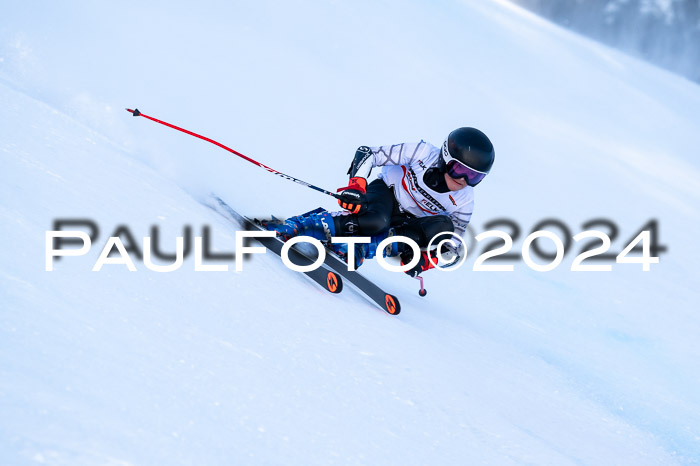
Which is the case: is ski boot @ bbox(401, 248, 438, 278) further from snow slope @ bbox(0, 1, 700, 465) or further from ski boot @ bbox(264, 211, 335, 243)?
ski boot @ bbox(264, 211, 335, 243)

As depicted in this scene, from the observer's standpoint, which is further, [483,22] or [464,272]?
[483,22]

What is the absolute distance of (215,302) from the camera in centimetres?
255

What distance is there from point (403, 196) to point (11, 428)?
3029 millimetres

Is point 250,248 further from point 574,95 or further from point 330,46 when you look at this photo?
point 574,95

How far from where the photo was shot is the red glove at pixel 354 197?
3.78 meters

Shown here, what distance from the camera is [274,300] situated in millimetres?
2873

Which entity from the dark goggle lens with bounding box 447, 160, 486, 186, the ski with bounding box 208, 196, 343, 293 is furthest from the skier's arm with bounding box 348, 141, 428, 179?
the ski with bounding box 208, 196, 343, 293

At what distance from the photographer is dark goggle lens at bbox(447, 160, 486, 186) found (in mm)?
3799

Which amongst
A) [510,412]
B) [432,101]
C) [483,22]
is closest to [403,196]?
[510,412]

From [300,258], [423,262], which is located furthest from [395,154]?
[300,258]

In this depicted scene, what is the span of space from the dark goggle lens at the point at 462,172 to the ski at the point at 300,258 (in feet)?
2.94

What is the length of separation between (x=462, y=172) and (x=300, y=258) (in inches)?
40.5

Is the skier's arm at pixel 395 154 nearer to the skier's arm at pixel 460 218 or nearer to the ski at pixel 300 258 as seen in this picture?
the skier's arm at pixel 460 218

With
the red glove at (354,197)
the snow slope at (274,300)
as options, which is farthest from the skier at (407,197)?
the snow slope at (274,300)
